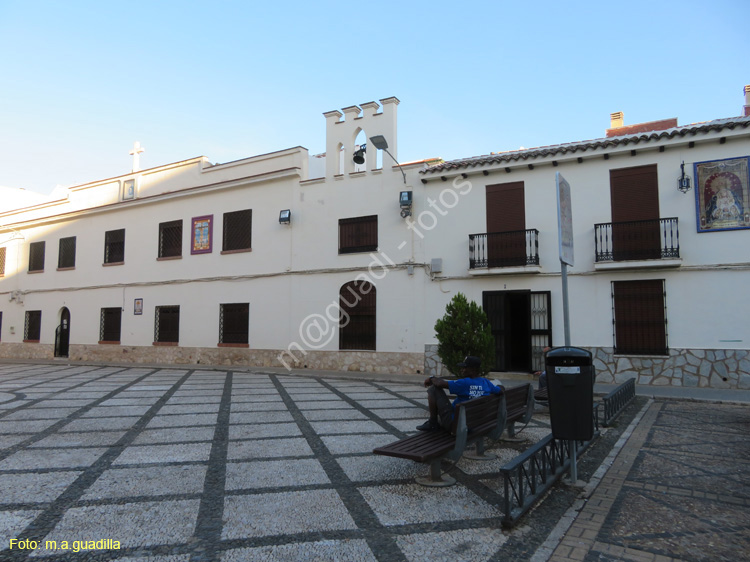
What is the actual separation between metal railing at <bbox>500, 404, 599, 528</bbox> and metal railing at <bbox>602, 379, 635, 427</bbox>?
2389 mm

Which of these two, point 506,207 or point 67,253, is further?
point 67,253

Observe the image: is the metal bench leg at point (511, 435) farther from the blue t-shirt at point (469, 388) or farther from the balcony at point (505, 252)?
the balcony at point (505, 252)

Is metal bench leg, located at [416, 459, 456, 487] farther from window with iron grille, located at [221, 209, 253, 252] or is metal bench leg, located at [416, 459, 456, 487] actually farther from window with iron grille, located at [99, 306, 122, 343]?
window with iron grille, located at [99, 306, 122, 343]

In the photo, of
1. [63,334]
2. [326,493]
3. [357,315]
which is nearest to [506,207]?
[357,315]

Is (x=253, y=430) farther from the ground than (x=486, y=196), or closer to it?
closer to it

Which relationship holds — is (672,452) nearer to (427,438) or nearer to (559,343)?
(427,438)

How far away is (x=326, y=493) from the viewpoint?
4.34 m

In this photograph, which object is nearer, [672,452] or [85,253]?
[672,452]

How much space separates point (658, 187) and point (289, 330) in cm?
1128

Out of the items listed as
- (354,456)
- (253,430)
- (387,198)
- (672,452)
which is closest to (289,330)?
(387,198)

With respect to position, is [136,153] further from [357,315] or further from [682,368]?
[682,368]

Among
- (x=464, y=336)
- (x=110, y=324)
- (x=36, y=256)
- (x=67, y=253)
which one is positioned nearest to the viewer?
(x=464, y=336)

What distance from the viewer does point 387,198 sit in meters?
14.9

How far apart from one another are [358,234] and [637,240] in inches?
307
